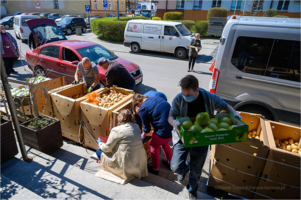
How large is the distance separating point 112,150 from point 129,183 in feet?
1.99

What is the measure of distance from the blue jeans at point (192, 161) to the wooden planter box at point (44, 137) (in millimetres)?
2518

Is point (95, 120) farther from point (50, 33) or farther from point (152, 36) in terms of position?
point (152, 36)

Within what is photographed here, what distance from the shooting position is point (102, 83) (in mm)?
6664

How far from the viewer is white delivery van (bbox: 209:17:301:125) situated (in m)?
4.02

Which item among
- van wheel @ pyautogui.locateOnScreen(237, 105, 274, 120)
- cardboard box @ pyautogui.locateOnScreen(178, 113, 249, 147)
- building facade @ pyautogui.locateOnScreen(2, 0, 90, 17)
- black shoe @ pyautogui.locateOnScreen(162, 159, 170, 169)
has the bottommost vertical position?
black shoe @ pyautogui.locateOnScreen(162, 159, 170, 169)

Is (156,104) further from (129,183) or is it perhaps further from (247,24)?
(247,24)

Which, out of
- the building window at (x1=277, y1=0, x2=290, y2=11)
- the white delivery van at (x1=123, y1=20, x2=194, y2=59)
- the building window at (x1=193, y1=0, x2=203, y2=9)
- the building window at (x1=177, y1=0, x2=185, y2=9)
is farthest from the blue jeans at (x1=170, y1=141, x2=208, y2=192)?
the building window at (x1=177, y1=0, x2=185, y2=9)

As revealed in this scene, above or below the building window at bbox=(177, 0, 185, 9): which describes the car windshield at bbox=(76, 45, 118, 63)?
below

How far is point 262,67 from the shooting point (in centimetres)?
428

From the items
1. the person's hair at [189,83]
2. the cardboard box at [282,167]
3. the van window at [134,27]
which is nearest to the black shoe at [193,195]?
the cardboard box at [282,167]

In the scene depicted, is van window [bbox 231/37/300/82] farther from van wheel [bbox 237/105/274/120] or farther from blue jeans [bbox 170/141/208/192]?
blue jeans [bbox 170/141/208/192]

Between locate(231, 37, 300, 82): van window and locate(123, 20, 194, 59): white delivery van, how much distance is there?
26.2 feet

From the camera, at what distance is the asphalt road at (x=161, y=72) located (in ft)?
26.8

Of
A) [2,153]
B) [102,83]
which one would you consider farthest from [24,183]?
[102,83]
